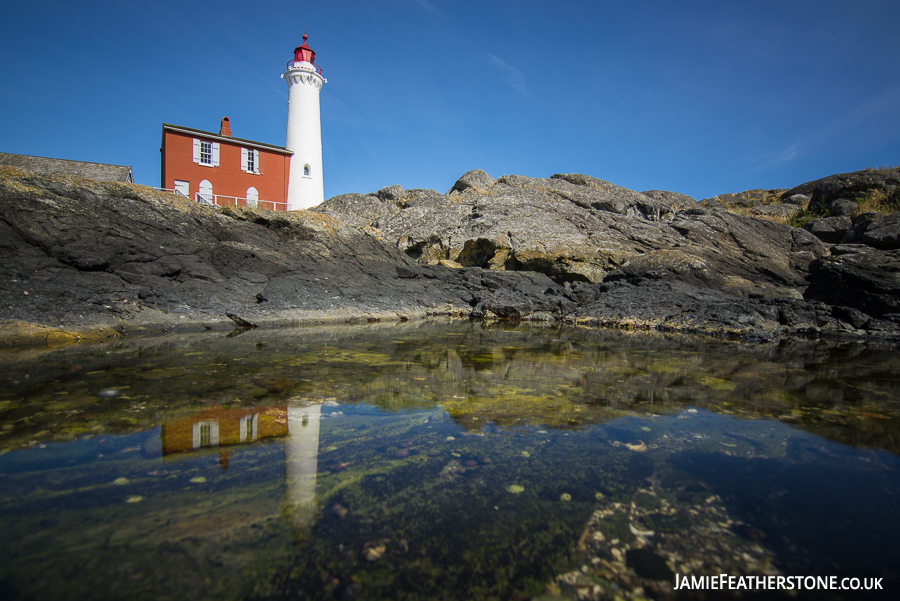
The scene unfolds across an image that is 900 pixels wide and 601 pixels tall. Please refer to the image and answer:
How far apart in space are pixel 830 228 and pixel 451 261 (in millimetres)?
17988

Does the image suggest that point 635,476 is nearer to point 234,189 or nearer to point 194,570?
point 194,570

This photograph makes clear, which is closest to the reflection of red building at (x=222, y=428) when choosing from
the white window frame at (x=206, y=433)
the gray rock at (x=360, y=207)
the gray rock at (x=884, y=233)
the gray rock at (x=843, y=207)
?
the white window frame at (x=206, y=433)

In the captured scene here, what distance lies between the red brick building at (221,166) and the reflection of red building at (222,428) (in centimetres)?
1636

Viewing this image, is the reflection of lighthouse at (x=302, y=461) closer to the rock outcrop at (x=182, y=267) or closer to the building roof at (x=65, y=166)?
the rock outcrop at (x=182, y=267)

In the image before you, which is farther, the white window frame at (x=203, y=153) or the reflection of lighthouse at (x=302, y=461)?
the white window frame at (x=203, y=153)

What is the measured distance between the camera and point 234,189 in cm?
2025

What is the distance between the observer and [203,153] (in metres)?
19.3

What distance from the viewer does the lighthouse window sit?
19250 millimetres

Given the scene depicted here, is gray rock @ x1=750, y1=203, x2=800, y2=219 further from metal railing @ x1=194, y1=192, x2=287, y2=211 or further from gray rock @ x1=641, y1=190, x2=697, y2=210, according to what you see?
metal railing @ x1=194, y1=192, x2=287, y2=211


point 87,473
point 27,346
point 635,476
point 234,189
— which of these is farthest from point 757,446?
point 234,189

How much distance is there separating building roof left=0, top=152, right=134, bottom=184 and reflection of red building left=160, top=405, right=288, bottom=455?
66.9ft

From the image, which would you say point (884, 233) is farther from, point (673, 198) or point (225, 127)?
point (225, 127)

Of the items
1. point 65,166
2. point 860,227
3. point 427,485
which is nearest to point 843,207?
point 860,227

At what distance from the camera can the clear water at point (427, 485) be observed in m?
1.50
